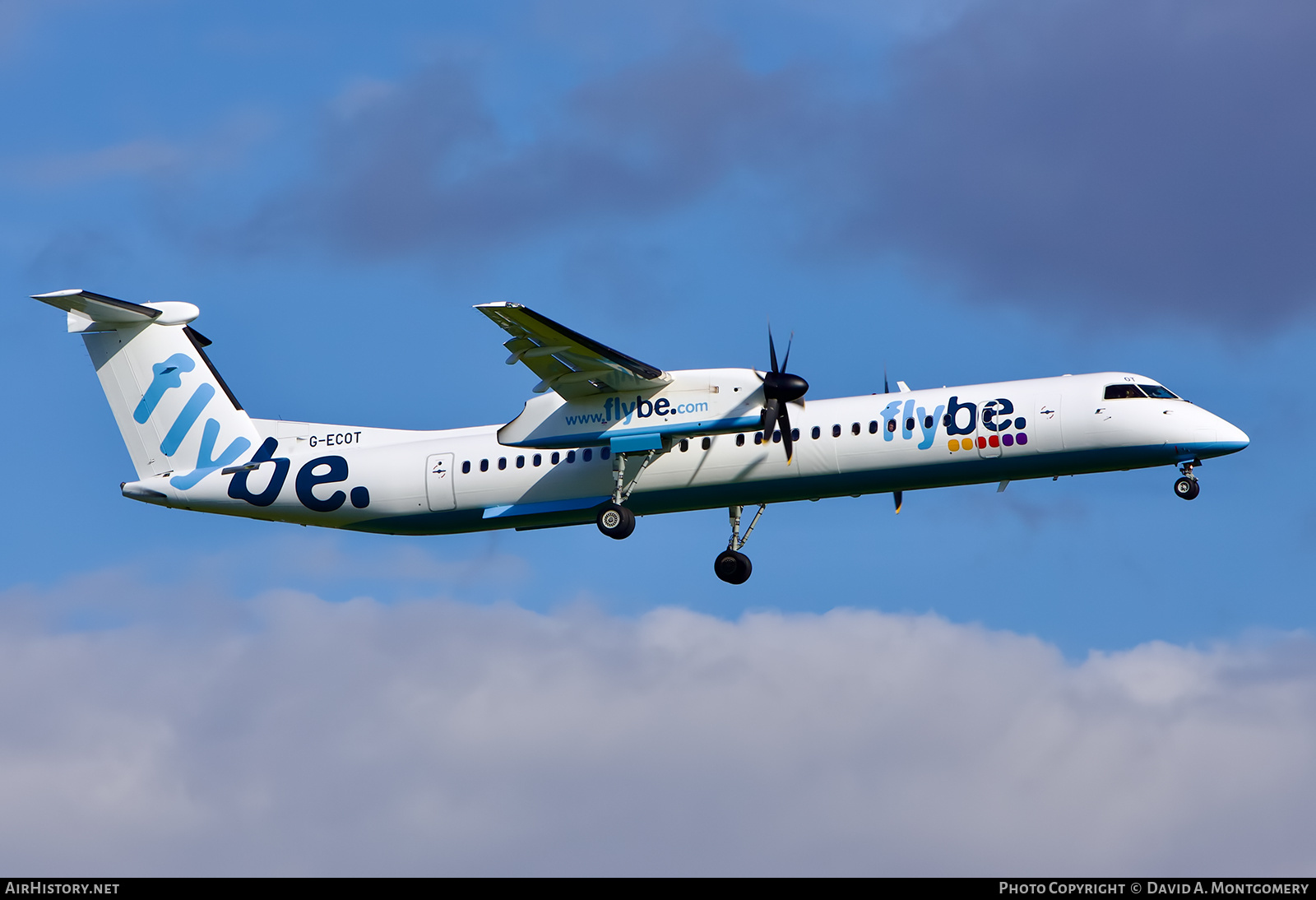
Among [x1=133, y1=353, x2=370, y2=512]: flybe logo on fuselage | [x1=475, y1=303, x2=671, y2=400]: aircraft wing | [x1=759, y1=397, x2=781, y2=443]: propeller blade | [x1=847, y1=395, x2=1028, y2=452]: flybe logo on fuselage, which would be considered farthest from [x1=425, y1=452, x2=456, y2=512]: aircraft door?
[x1=847, y1=395, x2=1028, y2=452]: flybe logo on fuselage

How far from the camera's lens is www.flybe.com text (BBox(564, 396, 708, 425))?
94.6ft

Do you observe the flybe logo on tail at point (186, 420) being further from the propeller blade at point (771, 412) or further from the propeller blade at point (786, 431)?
the propeller blade at point (786, 431)

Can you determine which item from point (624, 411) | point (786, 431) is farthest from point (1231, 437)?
point (624, 411)

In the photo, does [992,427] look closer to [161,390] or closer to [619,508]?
[619,508]

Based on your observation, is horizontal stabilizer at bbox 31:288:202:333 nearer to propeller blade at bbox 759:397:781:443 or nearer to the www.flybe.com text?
the www.flybe.com text

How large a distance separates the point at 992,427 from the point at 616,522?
272 inches

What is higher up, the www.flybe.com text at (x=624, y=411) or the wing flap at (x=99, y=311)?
the wing flap at (x=99, y=311)

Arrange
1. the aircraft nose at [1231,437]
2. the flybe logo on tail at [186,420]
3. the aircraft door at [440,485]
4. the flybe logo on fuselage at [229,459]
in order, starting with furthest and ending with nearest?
the flybe logo on tail at [186,420] → the flybe logo on fuselage at [229,459] → the aircraft door at [440,485] → the aircraft nose at [1231,437]

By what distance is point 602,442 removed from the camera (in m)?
29.0

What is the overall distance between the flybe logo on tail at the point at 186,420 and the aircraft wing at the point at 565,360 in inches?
288

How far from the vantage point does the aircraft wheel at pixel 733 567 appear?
32125mm

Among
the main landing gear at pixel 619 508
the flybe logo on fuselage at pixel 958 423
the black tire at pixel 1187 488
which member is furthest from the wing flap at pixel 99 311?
the black tire at pixel 1187 488

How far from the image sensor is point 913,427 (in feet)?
92.5

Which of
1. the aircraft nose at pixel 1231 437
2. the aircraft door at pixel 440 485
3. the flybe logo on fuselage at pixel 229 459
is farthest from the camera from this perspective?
the flybe logo on fuselage at pixel 229 459
